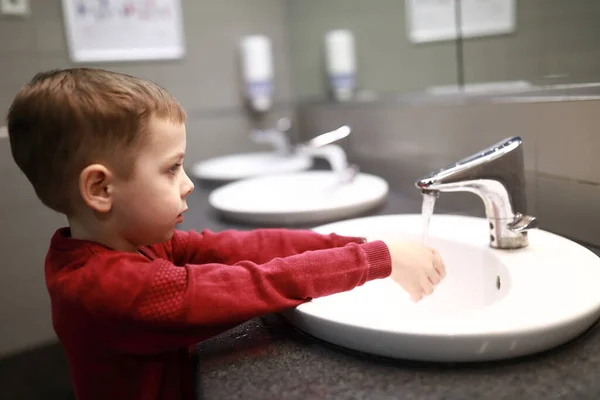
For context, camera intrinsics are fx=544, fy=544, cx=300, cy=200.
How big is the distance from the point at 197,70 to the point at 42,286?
2.91 ft

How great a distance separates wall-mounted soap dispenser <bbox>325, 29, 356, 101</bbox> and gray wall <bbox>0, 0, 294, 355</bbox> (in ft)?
0.96

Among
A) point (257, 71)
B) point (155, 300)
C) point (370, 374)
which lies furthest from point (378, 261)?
point (257, 71)

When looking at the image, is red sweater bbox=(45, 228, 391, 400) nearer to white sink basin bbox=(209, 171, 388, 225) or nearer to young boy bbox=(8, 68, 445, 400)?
young boy bbox=(8, 68, 445, 400)

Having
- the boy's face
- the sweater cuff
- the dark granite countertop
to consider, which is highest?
the boy's face

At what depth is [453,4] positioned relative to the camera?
57.4 inches

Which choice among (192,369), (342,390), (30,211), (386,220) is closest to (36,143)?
(192,369)

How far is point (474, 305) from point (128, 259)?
0.56 meters

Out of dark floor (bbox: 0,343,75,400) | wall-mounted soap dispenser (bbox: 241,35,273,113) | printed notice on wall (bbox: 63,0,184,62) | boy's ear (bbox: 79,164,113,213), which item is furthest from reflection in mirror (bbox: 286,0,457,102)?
dark floor (bbox: 0,343,75,400)

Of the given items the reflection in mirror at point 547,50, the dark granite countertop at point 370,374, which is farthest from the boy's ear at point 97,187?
the reflection in mirror at point 547,50

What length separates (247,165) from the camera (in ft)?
6.20

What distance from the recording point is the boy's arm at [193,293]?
0.60 meters

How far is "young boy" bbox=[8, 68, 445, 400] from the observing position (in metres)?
0.62

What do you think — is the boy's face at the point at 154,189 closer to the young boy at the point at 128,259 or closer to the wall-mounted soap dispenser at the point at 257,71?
the young boy at the point at 128,259

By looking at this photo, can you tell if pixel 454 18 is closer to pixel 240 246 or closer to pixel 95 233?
pixel 240 246
